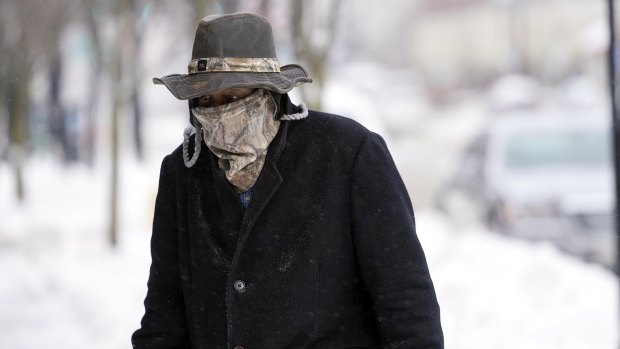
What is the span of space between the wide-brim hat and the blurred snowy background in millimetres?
5958

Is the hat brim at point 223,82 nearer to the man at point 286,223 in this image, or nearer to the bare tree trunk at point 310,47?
the man at point 286,223

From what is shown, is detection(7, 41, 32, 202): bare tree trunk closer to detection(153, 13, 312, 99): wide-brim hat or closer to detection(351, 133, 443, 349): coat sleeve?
detection(153, 13, 312, 99): wide-brim hat

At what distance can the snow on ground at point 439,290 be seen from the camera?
8.68m

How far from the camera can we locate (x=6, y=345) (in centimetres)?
833

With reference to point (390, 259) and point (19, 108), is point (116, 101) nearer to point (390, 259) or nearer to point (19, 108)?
point (19, 108)

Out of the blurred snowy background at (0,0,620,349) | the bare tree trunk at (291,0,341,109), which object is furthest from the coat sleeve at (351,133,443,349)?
the bare tree trunk at (291,0,341,109)

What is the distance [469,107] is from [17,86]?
63.1 ft

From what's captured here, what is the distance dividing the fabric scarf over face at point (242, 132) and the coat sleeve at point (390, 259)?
0.79ft

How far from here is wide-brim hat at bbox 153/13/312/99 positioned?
257cm

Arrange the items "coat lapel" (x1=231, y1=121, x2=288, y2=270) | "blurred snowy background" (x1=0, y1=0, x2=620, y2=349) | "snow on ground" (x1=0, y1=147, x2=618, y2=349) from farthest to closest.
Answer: "blurred snowy background" (x1=0, y1=0, x2=620, y2=349)
"snow on ground" (x1=0, y1=147, x2=618, y2=349)
"coat lapel" (x1=231, y1=121, x2=288, y2=270)

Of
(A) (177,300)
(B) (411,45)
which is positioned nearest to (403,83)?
(B) (411,45)

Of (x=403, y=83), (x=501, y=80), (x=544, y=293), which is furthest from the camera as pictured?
(x=403, y=83)

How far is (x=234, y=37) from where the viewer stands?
264 centimetres

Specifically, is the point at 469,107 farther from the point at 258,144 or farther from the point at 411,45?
the point at 258,144
